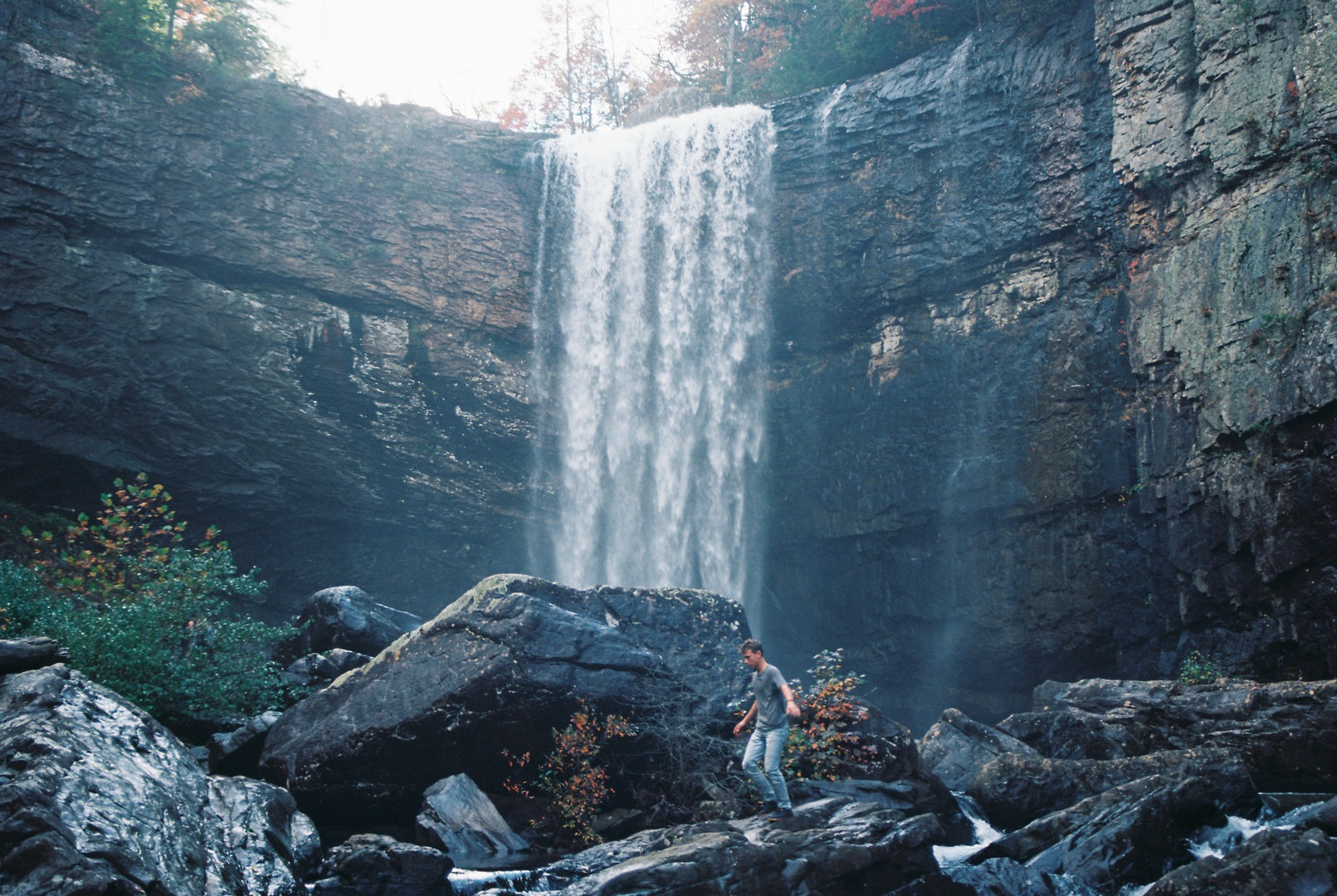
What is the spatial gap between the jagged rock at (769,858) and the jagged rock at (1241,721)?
14.7 feet

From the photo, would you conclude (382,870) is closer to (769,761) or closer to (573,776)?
(573,776)

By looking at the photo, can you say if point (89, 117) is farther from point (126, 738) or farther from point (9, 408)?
point (126, 738)

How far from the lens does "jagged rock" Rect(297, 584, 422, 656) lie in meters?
12.6

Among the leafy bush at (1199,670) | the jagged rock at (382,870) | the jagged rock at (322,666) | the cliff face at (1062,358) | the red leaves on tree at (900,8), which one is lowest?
the jagged rock at (382,870)

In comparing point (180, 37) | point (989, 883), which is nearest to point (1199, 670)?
point (989, 883)

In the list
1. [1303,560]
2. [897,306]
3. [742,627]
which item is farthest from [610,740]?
[897,306]

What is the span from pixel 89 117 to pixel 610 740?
50.9ft

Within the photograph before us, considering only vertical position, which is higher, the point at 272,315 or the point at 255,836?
the point at 272,315

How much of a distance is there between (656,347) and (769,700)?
13206mm

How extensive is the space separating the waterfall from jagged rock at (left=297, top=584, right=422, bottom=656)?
6.86 m

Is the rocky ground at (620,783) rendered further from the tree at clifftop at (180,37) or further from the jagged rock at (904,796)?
the tree at clifftop at (180,37)

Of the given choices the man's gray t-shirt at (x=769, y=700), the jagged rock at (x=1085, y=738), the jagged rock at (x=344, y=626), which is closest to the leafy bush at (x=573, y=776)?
the man's gray t-shirt at (x=769, y=700)

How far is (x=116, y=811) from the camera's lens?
17.8 feet

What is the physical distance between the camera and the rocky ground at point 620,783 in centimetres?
568
